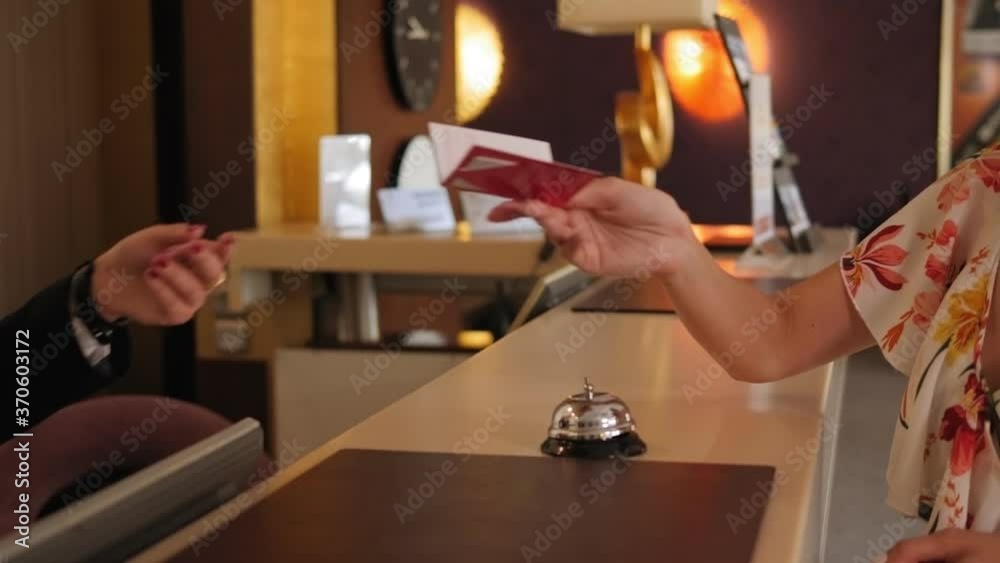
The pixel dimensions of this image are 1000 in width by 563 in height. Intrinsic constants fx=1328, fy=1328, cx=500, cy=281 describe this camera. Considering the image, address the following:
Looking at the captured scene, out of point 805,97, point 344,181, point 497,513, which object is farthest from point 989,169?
point 805,97

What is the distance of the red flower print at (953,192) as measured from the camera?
4.39 ft

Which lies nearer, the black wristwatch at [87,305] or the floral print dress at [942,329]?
the floral print dress at [942,329]

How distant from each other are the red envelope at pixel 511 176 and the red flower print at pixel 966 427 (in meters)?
0.40

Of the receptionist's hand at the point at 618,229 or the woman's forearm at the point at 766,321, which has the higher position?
the receptionist's hand at the point at 618,229

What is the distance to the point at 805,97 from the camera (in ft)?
19.7

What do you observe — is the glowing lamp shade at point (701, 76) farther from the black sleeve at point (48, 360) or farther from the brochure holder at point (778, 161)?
the black sleeve at point (48, 360)

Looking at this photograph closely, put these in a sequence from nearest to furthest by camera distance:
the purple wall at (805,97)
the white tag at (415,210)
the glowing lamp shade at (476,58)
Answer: the white tag at (415,210), the purple wall at (805,97), the glowing lamp shade at (476,58)

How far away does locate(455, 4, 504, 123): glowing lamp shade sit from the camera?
632 centimetres

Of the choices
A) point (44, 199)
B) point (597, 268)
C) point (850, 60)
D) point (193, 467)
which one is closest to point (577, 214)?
point (597, 268)

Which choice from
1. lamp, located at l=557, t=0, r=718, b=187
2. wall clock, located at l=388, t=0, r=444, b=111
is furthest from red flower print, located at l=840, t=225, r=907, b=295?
wall clock, located at l=388, t=0, r=444, b=111

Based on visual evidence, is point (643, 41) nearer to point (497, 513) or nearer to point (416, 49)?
point (416, 49)

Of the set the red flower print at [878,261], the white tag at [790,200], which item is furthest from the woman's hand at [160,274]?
the white tag at [790,200]

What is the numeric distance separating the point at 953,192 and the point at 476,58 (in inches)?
202

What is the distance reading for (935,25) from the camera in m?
5.81
